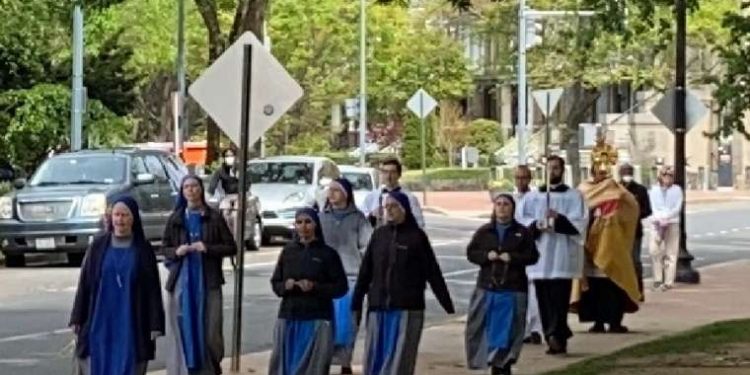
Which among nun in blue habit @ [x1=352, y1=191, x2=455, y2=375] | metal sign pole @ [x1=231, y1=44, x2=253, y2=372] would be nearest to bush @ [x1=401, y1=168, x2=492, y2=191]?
metal sign pole @ [x1=231, y1=44, x2=253, y2=372]

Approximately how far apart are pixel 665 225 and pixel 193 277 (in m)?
13.0

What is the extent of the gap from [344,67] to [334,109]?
7.73 m

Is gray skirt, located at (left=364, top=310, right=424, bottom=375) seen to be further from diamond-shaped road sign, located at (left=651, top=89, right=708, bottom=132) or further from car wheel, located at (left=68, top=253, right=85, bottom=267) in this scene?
car wheel, located at (left=68, top=253, right=85, bottom=267)

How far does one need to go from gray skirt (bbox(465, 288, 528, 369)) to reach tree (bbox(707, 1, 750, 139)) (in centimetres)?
725

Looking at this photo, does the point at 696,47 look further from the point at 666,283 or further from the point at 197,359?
the point at 197,359

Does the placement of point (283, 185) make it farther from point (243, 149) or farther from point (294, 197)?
point (243, 149)

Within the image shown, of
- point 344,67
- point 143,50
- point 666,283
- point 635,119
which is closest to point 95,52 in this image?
point 143,50

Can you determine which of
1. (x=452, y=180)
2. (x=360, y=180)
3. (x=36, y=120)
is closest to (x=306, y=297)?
(x=360, y=180)

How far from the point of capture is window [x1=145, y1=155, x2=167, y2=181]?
29641 millimetres

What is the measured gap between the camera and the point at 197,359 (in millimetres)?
13945

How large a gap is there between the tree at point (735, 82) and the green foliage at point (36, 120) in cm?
1742

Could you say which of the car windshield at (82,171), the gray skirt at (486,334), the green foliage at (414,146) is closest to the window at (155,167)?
the car windshield at (82,171)

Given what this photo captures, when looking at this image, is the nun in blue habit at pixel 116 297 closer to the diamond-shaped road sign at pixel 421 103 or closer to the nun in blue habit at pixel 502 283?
the nun in blue habit at pixel 502 283

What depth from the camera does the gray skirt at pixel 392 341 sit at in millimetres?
13609
